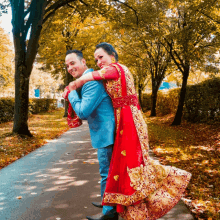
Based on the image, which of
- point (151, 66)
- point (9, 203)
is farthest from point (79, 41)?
point (9, 203)

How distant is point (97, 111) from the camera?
2.65m

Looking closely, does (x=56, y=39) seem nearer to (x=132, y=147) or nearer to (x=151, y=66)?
(x=151, y=66)

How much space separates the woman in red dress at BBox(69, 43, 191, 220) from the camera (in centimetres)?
253

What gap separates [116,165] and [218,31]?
417 inches

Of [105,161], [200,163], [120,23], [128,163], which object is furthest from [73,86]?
[120,23]

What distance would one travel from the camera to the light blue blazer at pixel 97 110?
248cm

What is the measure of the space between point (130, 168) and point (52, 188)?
2371 millimetres

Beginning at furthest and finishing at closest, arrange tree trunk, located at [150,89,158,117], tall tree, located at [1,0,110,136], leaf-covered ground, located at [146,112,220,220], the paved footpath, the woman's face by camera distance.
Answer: tree trunk, located at [150,89,158,117], tall tree, located at [1,0,110,136], leaf-covered ground, located at [146,112,220,220], the paved footpath, the woman's face

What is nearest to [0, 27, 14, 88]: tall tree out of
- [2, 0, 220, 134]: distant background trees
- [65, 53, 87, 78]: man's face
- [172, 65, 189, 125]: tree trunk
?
[2, 0, 220, 134]: distant background trees

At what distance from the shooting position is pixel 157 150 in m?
7.93

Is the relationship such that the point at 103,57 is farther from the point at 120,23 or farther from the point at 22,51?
the point at 120,23

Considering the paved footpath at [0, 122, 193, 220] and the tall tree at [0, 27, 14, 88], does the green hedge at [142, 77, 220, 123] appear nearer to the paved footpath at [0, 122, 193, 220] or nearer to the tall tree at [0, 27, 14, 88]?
the paved footpath at [0, 122, 193, 220]

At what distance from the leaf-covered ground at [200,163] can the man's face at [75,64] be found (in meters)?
2.51

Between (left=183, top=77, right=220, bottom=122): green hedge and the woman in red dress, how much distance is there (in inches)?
425
